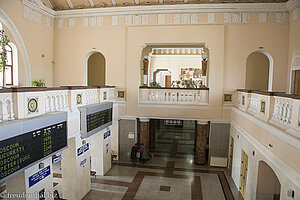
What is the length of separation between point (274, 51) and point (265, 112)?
20.4 feet

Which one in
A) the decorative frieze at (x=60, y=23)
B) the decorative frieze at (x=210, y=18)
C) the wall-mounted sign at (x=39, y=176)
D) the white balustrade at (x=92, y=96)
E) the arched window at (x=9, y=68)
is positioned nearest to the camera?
the wall-mounted sign at (x=39, y=176)

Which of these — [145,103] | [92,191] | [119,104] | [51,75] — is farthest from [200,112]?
[51,75]

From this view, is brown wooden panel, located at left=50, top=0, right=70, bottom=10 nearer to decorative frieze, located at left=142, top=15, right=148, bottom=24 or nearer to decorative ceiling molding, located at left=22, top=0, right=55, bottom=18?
decorative ceiling molding, located at left=22, top=0, right=55, bottom=18

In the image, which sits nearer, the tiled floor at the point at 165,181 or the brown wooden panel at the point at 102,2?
the tiled floor at the point at 165,181

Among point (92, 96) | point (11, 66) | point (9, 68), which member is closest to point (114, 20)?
point (92, 96)

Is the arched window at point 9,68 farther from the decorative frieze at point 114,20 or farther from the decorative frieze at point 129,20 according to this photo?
the decorative frieze at point 129,20

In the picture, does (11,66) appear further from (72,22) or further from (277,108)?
(277,108)

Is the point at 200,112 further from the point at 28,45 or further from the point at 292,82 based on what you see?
the point at 28,45

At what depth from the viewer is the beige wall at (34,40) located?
33.6 feet

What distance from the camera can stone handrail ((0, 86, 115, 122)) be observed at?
520 centimetres

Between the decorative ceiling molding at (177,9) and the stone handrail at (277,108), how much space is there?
512 centimetres

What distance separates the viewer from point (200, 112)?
1206cm

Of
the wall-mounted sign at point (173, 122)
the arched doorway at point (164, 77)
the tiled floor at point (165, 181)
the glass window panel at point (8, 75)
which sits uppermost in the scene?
the arched doorway at point (164, 77)

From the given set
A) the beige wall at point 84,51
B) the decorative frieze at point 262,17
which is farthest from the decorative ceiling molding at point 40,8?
the decorative frieze at point 262,17
